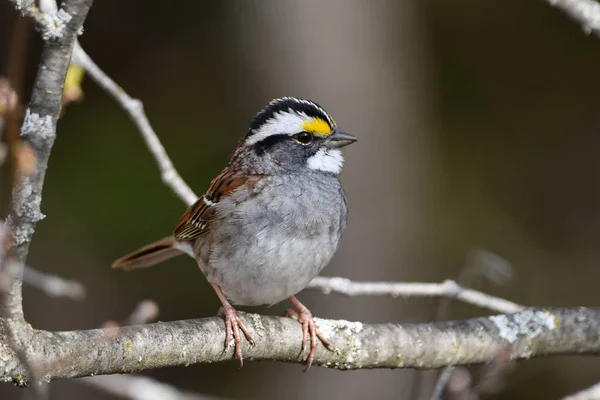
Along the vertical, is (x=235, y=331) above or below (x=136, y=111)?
below

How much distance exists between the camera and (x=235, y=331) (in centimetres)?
287

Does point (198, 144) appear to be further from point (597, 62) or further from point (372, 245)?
point (597, 62)

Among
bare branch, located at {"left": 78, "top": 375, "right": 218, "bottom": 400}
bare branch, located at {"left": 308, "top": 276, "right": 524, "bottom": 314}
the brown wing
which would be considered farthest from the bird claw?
bare branch, located at {"left": 78, "top": 375, "right": 218, "bottom": 400}

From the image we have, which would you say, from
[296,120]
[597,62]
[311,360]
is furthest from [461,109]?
[311,360]

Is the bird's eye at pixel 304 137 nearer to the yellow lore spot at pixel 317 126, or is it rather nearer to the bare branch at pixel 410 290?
the yellow lore spot at pixel 317 126

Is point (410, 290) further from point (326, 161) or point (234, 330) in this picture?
point (234, 330)

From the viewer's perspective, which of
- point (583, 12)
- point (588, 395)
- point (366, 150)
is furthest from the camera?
point (366, 150)

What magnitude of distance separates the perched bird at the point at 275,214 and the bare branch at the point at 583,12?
1.04 metres

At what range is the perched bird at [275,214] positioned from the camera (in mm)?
3236

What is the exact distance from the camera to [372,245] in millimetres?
6188

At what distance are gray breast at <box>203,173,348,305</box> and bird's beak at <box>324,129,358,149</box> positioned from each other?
180 millimetres

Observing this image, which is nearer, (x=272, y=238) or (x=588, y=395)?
(x=588, y=395)

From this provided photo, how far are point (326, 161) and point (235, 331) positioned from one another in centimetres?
96

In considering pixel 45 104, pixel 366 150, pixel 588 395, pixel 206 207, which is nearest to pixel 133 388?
pixel 206 207
